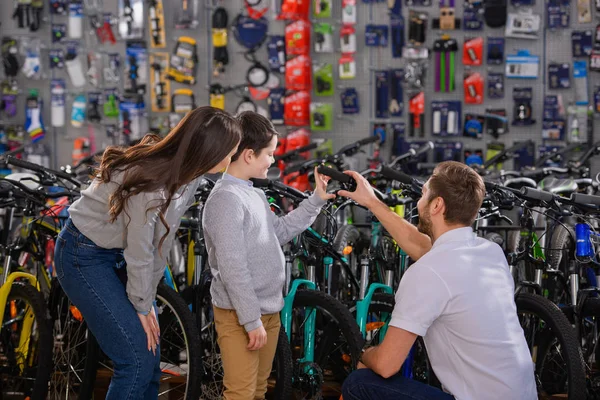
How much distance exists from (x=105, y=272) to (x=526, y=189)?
5.78ft

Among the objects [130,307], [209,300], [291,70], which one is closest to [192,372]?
[209,300]

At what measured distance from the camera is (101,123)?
7281 millimetres

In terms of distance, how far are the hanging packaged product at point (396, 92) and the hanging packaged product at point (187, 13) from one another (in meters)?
1.76

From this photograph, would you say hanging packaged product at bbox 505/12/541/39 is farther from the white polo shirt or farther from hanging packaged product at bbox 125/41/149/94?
the white polo shirt

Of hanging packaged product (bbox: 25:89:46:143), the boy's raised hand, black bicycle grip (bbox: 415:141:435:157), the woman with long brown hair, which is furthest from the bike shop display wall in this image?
the woman with long brown hair

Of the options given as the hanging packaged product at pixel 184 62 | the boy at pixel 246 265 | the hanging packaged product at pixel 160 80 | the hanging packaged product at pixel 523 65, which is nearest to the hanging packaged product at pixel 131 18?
the hanging packaged product at pixel 160 80

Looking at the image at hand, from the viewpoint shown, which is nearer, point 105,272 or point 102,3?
point 105,272

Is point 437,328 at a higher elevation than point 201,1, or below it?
below

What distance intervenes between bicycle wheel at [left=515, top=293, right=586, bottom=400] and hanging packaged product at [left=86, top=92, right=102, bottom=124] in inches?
189

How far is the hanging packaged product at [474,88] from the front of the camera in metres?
6.60

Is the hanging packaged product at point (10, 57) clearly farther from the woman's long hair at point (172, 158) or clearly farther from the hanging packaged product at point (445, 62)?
the woman's long hair at point (172, 158)

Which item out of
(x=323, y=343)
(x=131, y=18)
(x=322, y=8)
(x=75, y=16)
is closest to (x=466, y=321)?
(x=323, y=343)

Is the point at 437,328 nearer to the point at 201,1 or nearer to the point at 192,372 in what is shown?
the point at 192,372

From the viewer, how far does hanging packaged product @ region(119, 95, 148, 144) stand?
7129 millimetres
